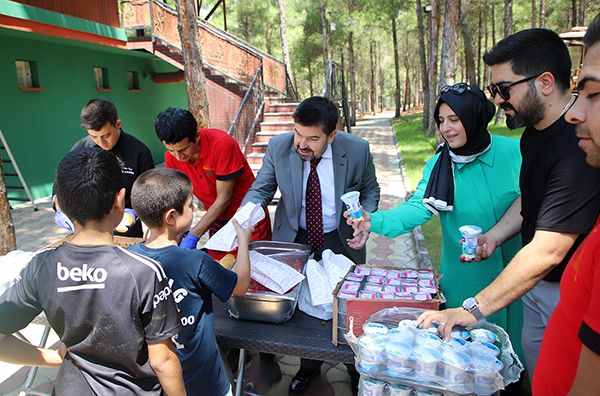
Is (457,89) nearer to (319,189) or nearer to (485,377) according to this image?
(319,189)

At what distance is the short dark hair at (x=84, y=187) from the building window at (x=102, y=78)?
1164 centimetres

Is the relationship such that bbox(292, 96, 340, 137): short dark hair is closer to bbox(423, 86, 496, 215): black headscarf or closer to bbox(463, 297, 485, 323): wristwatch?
bbox(423, 86, 496, 215): black headscarf

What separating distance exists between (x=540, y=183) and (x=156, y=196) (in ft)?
5.92

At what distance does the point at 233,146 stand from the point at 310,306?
1632mm

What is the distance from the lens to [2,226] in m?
3.58

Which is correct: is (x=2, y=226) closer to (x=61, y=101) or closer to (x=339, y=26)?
(x=61, y=101)

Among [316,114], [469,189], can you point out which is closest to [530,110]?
[469,189]

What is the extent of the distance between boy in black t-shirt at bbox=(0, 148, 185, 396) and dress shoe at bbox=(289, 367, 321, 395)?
A: 1.53 meters

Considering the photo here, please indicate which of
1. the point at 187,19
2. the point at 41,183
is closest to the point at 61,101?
the point at 41,183

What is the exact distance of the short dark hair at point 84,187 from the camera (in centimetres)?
148

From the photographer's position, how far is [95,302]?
1.42 metres

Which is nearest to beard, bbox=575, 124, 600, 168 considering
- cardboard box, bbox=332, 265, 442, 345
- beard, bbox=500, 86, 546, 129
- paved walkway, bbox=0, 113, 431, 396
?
beard, bbox=500, 86, 546, 129

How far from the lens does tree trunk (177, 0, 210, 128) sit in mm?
7316

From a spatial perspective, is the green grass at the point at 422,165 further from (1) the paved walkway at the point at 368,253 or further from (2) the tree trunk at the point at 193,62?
(2) the tree trunk at the point at 193,62
